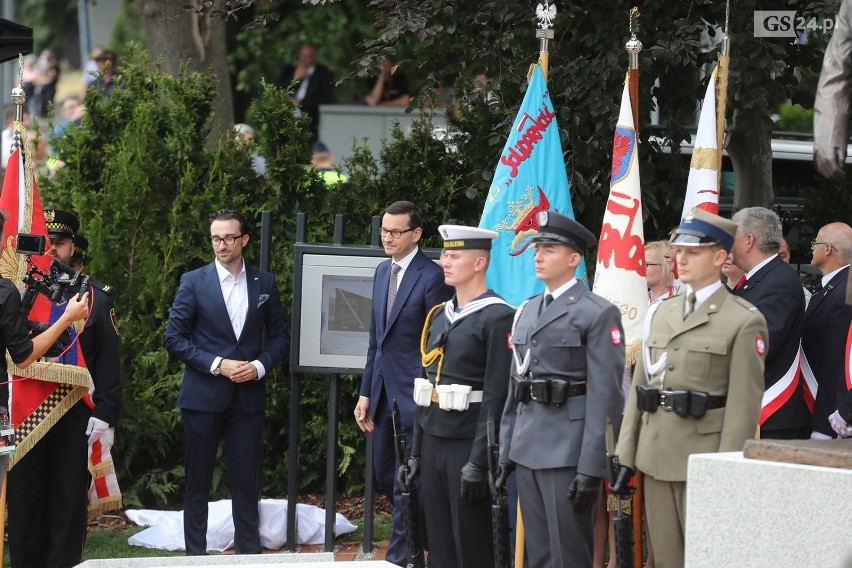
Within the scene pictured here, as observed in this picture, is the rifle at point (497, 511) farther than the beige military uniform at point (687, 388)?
Yes

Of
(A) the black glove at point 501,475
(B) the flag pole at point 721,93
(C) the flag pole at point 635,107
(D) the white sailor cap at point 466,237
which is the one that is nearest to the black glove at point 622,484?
(A) the black glove at point 501,475

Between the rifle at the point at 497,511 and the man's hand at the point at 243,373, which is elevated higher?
the man's hand at the point at 243,373

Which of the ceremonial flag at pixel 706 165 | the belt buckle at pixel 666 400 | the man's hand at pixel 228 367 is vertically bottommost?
the man's hand at pixel 228 367

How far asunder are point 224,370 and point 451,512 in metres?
1.99

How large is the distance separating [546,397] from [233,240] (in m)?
2.80

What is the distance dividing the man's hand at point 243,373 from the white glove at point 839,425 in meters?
3.22

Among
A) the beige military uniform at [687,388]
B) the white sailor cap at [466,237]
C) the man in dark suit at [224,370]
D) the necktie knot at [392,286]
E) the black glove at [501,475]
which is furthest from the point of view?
the man in dark suit at [224,370]

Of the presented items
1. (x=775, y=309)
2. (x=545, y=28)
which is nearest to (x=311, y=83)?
(x=545, y=28)

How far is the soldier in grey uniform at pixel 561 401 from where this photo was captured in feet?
18.7

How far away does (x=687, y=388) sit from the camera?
548 cm

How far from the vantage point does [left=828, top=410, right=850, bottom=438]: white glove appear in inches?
255

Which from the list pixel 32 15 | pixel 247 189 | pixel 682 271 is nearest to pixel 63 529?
pixel 247 189

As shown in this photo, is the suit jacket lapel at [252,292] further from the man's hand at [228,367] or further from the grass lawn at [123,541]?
the grass lawn at [123,541]

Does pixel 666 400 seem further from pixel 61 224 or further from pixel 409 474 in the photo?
pixel 61 224
